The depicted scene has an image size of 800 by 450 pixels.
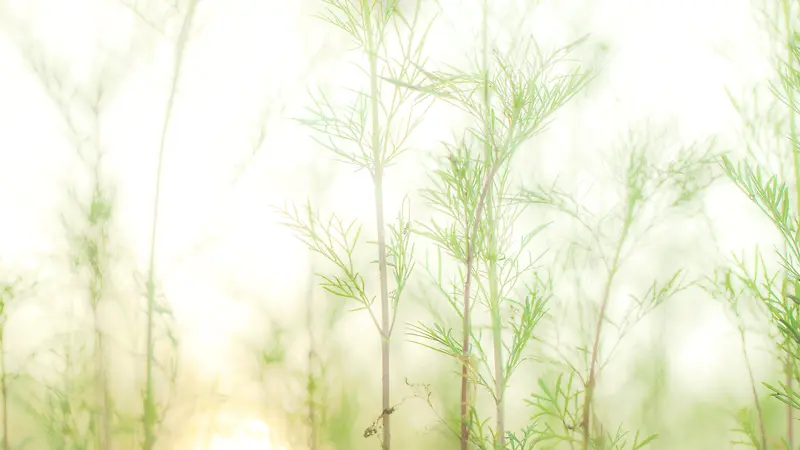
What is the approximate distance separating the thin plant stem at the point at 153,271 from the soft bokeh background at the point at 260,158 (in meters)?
0.02

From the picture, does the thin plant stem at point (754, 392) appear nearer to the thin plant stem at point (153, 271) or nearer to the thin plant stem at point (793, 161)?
the thin plant stem at point (793, 161)

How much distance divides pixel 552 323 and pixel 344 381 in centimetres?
40

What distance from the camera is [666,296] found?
3.16 ft

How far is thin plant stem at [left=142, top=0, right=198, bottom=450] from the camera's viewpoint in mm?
963

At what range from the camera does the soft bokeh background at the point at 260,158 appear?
96 centimetres

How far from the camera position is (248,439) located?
102cm

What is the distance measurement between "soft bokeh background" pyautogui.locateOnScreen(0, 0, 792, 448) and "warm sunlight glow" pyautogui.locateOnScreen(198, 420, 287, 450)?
0.02 meters

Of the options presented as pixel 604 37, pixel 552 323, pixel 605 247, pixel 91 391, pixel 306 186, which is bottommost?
pixel 91 391

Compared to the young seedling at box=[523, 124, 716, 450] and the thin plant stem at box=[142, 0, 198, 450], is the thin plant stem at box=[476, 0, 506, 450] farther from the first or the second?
the thin plant stem at box=[142, 0, 198, 450]

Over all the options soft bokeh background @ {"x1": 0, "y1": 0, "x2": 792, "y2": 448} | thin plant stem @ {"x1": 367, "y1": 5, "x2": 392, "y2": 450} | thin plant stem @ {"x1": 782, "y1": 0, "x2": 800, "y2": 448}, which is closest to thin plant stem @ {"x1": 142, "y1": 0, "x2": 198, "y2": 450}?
soft bokeh background @ {"x1": 0, "y1": 0, "x2": 792, "y2": 448}

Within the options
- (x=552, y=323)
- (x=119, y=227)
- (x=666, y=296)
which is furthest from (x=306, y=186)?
(x=666, y=296)

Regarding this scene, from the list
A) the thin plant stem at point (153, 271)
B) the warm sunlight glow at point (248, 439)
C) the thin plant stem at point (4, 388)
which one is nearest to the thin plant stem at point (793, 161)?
the warm sunlight glow at point (248, 439)

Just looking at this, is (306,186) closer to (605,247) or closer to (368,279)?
(368,279)

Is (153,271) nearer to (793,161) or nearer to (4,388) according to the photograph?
(4,388)
